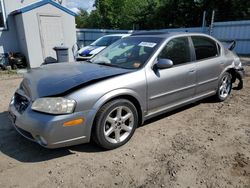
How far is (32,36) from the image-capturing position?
9.24 m

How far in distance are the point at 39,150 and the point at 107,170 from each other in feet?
3.49

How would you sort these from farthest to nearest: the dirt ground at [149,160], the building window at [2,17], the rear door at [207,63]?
the building window at [2,17] < the rear door at [207,63] < the dirt ground at [149,160]

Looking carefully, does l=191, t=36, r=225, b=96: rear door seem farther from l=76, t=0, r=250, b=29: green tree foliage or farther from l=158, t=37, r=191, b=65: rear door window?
l=76, t=0, r=250, b=29: green tree foliage

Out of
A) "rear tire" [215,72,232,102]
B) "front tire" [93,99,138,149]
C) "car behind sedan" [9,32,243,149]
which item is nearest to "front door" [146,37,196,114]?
"car behind sedan" [9,32,243,149]

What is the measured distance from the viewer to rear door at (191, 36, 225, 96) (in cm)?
410

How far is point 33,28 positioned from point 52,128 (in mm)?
8084

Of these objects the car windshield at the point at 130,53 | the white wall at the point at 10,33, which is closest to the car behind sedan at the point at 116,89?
the car windshield at the point at 130,53

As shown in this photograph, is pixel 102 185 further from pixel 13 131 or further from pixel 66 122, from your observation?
pixel 13 131

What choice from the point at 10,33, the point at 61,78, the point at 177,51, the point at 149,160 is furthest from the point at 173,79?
the point at 10,33

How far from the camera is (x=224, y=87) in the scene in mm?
4957

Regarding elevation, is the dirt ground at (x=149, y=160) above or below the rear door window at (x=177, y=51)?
below

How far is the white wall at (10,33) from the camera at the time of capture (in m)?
9.43

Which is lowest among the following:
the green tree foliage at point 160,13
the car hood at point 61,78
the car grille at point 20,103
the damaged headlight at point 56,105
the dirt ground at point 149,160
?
the dirt ground at point 149,160

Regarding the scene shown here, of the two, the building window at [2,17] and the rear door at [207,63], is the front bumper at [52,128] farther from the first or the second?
the building window at [2,17]
